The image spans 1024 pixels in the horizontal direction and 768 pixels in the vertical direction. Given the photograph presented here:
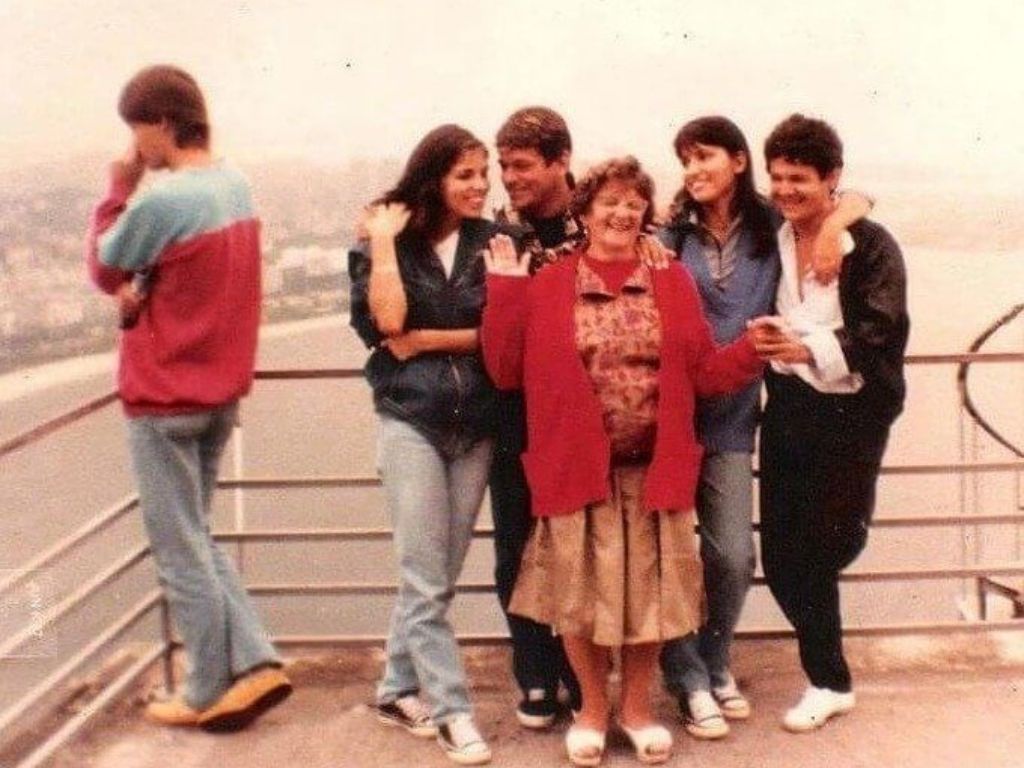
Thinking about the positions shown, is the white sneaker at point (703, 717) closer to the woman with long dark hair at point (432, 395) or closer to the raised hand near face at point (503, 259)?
the woman with long dark hair at point (432, 395)

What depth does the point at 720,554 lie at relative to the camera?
9.18 feet

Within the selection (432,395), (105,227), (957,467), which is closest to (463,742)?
(432,395)

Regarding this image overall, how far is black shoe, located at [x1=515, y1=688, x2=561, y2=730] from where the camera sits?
114 inches

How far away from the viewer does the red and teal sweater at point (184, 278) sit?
2.54 m

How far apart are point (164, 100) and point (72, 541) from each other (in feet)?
3.16

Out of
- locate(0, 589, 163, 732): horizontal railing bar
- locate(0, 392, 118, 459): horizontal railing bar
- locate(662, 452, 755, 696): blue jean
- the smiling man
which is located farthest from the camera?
locate(662, 452, 755, 696): blue jean

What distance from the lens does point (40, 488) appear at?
118 ft

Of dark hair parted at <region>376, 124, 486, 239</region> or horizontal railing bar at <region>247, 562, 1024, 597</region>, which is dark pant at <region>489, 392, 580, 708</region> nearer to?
horizontal railing bar at <region>247, 562, 1024, 597</region>

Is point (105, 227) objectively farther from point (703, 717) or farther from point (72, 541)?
point (703, 717)

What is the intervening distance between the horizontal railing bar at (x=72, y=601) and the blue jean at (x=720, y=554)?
129cm

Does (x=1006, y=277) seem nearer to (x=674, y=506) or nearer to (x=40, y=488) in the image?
(x=674, y=506)

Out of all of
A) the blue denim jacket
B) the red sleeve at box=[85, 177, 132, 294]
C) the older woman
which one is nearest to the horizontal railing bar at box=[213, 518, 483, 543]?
the older woman

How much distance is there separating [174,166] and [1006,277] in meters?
20.0

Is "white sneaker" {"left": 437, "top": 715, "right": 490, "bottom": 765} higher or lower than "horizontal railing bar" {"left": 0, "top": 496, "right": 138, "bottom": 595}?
lower
